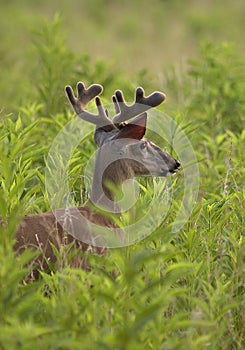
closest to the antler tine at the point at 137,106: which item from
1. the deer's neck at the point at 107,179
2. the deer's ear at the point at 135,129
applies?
the deer's ear at the point at 135,129

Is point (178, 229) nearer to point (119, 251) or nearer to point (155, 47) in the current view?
point (119, 251)

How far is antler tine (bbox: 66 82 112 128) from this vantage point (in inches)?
200

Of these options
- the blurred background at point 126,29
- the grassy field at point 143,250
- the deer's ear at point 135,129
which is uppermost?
the deer's ear at point 135,129

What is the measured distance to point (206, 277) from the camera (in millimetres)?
4281

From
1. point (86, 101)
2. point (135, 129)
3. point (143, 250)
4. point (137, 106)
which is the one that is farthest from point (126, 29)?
point (143, 250)

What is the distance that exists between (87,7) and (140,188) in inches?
594

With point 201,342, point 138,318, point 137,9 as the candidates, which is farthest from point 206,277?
point 137,9

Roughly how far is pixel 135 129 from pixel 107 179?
0.37 meters

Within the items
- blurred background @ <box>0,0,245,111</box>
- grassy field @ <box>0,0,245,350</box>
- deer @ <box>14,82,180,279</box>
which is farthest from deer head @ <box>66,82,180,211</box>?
blurred background @ <box>0,0,245,111</box>

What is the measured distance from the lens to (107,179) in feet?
16.3

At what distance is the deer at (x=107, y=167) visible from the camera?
178 inches

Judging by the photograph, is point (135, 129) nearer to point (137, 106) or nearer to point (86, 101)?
point (137, 106)

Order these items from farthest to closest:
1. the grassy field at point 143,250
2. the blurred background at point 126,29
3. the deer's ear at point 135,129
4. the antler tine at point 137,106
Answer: the blurred background at point 126,29 < the antler tine at point 137,106 < the deer's ear at point 135,129 < the grassy field at point 143,250

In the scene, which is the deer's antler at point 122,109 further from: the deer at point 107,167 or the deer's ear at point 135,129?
the deer's ear at point 135,129
